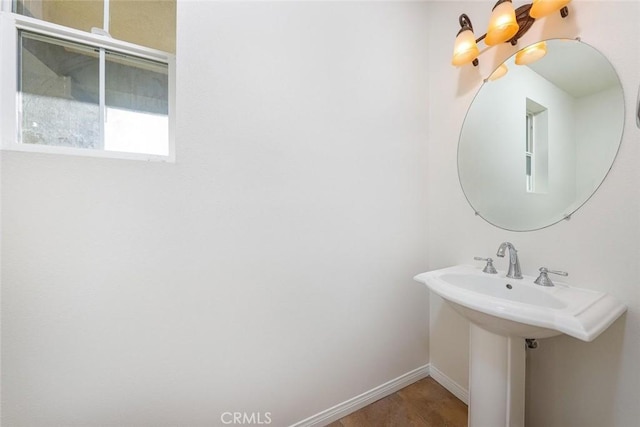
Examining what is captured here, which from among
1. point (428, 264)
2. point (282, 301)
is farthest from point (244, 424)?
point (428, 264)

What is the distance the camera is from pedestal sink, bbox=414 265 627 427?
72cm

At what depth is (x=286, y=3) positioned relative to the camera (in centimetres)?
108

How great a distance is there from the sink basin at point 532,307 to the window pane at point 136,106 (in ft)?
4.39

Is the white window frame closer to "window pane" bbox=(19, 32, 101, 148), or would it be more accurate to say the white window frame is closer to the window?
"window pane" bbox=(19, 32, 101, 148)

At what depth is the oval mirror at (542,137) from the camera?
92cm

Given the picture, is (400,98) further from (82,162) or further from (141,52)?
(82,162)

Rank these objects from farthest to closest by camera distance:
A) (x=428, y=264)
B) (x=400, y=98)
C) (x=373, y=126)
Answer: 1. (x=428, y=264)
2. (x=400, y=98)
3. (x=373, y=126)

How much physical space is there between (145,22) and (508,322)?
71.9 inches

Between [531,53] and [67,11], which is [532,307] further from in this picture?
[67,11]

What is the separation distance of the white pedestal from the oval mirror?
555 mm

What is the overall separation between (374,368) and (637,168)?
57.7 inches

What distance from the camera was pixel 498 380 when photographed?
0.93m

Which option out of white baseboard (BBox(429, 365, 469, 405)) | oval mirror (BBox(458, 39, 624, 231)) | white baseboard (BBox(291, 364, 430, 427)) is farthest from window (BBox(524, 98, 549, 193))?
white baseboard (BBox(291, 364, 430, 427))

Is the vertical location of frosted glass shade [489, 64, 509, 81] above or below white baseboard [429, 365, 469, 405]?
above
